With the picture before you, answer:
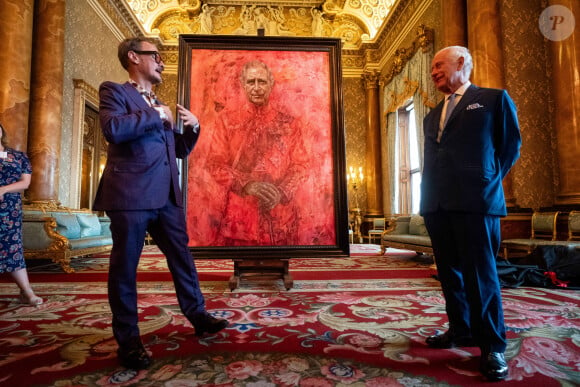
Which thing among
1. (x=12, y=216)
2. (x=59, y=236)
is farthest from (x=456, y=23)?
(x=59, y=236)

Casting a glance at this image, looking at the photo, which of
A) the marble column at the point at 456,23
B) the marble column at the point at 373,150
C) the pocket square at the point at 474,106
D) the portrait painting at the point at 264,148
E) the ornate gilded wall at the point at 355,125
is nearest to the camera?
the pocket square at the point at 474,106

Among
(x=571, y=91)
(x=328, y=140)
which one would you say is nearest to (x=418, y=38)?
(x=571, y=91)

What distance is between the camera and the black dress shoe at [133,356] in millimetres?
1485

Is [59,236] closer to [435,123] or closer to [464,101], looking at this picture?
[435,123]

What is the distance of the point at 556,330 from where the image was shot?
2.03m

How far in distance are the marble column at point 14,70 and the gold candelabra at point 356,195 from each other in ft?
27.2

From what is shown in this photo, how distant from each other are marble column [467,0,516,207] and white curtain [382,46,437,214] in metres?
1.76

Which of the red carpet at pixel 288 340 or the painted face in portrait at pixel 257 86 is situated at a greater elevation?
the painted face in portrait at pixel 257 86

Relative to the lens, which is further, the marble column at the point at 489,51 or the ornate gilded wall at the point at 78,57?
the ornate gilded wall at the point at 78,57

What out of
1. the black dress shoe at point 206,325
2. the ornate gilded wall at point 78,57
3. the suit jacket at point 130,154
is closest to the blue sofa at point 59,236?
the ornate gilded wall at point 78,57

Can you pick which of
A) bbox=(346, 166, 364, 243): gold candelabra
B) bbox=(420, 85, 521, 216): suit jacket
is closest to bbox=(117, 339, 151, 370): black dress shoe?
bbox=(420, 85, 521, 216): suit jacket

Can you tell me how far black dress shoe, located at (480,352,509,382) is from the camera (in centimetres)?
138

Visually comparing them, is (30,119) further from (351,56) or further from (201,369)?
(351,56)

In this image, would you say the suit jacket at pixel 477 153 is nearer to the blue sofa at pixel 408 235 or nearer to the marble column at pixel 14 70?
the blue sofa at pixel 408 235
